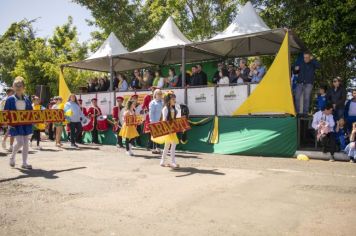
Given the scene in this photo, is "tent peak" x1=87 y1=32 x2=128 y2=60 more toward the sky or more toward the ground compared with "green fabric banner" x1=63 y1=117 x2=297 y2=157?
more toward the sky

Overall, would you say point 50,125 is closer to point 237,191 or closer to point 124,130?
point 124,130

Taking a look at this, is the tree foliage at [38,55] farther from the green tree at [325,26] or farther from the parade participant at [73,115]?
the green tree at [325,26]

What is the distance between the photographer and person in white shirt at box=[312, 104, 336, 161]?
33.5 feet

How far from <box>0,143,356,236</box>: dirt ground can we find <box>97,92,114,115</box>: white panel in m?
6.48

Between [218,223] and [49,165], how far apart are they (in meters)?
6.31

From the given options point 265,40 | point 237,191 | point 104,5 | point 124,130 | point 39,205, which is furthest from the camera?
point 104,5

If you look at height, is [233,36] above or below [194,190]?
above

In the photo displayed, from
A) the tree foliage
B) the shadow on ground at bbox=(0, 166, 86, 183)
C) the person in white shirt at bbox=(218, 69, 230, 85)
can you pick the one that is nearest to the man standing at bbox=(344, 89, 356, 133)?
the person in white shirt at bbox=(218, 69, 230, 85)

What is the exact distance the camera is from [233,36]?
1223 cm

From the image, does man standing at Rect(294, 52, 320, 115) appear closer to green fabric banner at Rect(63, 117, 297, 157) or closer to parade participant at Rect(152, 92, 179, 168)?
green fabric banner at Rect(63, 117, 297, 157)

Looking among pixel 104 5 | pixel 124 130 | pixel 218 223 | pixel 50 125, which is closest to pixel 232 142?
pixel 124 130

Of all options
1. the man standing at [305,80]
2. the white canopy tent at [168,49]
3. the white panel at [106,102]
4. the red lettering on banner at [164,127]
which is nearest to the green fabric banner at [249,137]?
the man standing at [305,80]

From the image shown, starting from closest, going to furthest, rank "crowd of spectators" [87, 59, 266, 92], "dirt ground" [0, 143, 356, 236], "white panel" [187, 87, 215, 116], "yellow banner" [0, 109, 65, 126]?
"dirt ground" [0, 143, 356, 236] < "yellow banner" [0, 109, 65, 126] < "crowd of spectators" [87, 59, 266, 92] < "white panel" [187, 87, 215, 116]

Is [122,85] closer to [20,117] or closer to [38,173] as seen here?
[20,117]
